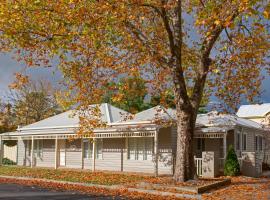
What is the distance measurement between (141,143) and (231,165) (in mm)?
6201

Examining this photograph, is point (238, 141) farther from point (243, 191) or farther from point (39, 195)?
point (39, 195)

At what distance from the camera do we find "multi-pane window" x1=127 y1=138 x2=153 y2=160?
25736 millimetres

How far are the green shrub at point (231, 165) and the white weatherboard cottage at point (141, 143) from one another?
66 centimetres

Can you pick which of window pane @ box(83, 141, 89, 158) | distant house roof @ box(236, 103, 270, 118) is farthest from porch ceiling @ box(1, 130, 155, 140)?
distant house roof @ box(236, 103, 270, 118)

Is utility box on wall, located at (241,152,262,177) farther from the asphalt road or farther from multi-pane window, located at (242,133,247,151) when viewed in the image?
the asphalt road

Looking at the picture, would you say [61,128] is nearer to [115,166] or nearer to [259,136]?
[115,166]

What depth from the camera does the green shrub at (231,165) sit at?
74.2ft

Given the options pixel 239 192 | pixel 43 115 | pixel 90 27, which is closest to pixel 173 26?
pixel 90 27

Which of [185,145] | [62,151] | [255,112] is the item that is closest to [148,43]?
[185,145]

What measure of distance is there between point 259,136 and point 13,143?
2236cm

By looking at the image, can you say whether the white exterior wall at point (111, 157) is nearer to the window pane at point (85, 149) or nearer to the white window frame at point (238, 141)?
the window pane at point (85, 149)

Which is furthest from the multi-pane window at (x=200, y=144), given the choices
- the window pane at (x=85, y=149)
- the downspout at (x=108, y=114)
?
the window pane at (x=85, y=149)

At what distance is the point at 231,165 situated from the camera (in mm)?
22688

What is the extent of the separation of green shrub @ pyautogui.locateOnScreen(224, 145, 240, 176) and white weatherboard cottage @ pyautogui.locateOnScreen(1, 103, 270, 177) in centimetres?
66
